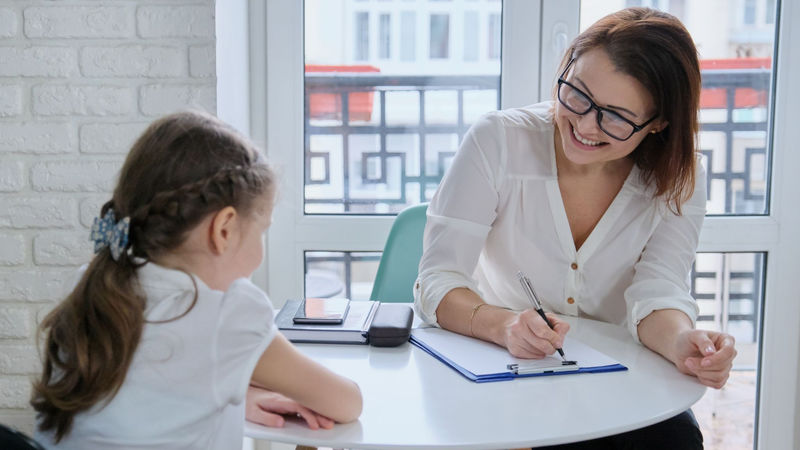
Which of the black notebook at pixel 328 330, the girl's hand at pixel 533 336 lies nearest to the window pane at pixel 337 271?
the black notebook at pixel 328 330

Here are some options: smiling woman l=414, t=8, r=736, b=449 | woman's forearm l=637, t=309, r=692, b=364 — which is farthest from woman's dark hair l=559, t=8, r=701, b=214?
woman's forearm l=637, t=309, r=692, b=364

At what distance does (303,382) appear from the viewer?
3.25 ft

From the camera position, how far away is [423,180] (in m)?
2.39

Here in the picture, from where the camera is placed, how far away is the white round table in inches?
38.1

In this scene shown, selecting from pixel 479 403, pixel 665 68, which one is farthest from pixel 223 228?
pixel 665 68

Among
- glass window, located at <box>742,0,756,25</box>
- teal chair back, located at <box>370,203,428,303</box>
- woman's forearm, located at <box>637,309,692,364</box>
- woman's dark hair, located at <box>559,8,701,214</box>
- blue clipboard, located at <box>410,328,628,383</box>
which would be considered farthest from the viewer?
glass window, located at <box>742,0,756,25</box>

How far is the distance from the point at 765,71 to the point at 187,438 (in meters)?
2.10

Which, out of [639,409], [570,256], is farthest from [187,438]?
[570,256]

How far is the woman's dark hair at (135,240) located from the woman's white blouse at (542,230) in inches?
25.3

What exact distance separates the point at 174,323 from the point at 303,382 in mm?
187

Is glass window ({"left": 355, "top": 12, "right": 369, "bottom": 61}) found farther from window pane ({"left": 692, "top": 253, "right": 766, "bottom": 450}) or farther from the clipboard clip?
the clipboard clip

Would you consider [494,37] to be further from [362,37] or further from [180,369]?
[180,369]

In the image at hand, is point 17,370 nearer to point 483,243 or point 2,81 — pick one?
point 2,81

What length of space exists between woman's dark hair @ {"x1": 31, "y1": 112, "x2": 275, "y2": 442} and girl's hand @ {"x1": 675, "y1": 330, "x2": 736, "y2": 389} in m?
0.75
